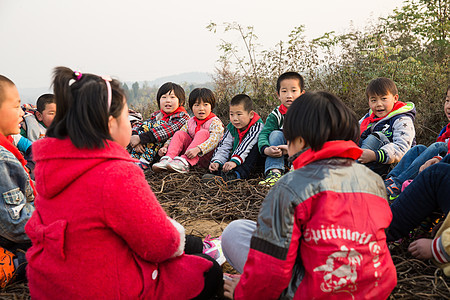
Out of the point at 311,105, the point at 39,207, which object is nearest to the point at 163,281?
the point at 39,207

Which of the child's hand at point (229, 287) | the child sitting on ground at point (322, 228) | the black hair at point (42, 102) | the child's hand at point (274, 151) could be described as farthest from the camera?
the black hair at point (42, 102)

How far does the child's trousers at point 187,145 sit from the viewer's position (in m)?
4.43

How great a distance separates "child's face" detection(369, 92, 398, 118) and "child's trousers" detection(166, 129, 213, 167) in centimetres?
204

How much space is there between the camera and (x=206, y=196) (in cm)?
358

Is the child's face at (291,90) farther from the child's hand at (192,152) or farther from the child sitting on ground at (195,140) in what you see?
the child's hand at (192,152)

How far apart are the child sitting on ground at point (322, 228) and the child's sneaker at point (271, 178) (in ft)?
7.11

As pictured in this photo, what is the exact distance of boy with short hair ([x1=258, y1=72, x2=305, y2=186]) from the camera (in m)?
3.91

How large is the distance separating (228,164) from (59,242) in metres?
2.72

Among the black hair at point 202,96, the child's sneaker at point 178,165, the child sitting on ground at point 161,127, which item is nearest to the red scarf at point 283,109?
the black hair at point 202,96

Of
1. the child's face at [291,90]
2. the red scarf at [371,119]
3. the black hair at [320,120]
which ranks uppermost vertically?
the child's face at [291,90]

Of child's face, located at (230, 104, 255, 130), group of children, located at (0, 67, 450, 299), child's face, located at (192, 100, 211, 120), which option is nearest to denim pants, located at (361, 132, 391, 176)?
child's face, located at (230, 104, 255, 130)

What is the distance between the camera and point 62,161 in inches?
56.3

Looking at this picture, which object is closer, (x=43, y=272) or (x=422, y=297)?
(x=43, y=272)

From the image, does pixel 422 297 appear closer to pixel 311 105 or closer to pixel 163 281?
pixel 311 105
